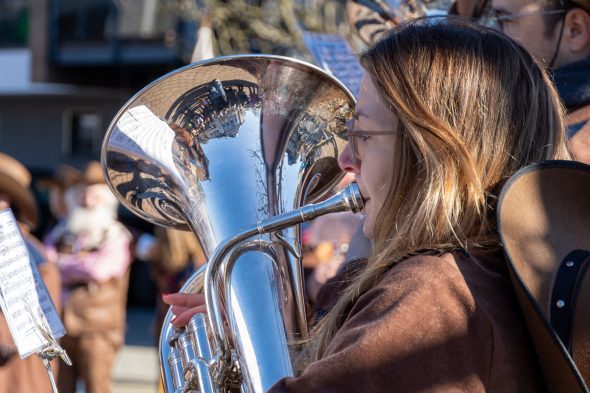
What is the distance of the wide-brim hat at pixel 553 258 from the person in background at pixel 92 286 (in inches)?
174

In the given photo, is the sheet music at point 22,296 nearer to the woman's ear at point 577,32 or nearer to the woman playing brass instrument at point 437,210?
the woman playing brass instrument at point 437,210

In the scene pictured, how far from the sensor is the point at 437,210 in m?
1.40

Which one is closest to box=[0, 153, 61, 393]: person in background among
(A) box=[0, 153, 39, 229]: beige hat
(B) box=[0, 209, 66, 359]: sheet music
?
(A) box=[0, 153, 39, 229]: beige hat

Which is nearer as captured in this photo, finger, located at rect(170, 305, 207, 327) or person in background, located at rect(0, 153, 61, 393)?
finger, located at rect(170, 305, 207, 327)

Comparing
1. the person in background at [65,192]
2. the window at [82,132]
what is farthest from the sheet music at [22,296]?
the window at [82,132]

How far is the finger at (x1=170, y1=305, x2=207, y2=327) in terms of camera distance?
1.86 m

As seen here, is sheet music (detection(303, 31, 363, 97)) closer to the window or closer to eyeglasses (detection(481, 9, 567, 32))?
eyeglasses (detection(481, 9, 567, 32))

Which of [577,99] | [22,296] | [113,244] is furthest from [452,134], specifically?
[113,244]

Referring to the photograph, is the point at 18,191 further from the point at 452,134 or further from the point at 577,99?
the point at 452,134

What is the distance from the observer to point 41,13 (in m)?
17.6

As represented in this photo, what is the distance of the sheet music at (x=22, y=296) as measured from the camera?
1910 millimetres

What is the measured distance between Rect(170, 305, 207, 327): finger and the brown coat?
570 mm

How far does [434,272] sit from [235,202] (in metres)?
0.71

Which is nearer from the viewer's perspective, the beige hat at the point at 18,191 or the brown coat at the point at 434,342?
the brown coat at the point at 434,342
